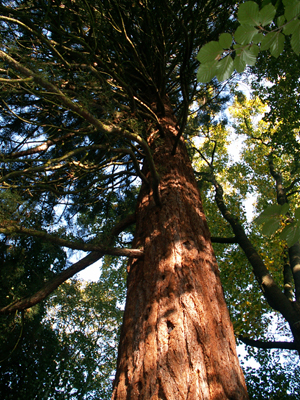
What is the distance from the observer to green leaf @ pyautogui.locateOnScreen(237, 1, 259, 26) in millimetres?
868

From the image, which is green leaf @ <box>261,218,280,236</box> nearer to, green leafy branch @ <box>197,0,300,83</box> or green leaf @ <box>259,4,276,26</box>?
green leafy branch @ <box>197,0,300,83</box>

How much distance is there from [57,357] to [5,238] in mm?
3733

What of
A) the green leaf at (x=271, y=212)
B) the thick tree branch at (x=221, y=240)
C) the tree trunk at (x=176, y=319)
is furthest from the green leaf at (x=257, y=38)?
the thick tree branch at (x=221, y=240)

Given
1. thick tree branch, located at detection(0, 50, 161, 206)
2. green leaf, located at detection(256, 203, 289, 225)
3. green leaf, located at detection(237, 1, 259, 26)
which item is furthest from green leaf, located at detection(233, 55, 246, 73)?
thick tree branch, located at detection(0, 50, 161, 206)

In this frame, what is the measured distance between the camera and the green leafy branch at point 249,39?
87cm

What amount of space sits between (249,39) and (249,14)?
0.07 metres

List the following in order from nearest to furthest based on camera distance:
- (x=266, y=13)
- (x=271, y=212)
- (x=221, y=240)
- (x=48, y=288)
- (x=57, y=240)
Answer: (x=266, y=13) → (x=271, y=212) → (x=57, y=240) → (x=48, y=288) → (x=221, y=240)

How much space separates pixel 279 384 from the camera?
561cm

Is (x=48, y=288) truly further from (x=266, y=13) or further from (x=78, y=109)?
(x=266, y=13)

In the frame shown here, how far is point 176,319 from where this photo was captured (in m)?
1.75

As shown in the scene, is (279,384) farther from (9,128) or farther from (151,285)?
(9,128)

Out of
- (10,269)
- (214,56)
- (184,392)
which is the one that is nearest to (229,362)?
(184,392)

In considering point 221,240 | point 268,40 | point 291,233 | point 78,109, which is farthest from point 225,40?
point 221,240

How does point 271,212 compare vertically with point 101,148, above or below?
below
